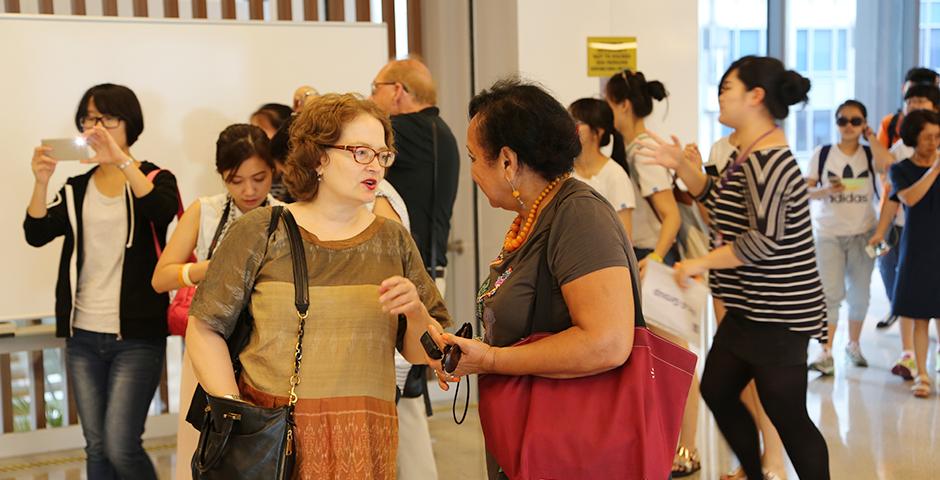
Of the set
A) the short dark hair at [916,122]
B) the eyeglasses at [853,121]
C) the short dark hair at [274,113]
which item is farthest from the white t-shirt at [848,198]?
the short dark hair at [274,113]

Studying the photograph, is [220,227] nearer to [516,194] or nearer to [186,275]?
[186,275]

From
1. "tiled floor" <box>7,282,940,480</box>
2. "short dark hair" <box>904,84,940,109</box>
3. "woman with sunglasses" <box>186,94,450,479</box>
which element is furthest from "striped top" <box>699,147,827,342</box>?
"short dark hair" <box>904,84,940,109</box>

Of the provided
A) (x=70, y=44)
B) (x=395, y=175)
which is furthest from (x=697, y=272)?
(x=70, y=44)

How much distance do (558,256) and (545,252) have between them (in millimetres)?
55

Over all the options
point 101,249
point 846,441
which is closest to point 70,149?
point 101,249

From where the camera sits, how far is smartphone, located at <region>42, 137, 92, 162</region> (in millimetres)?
3258

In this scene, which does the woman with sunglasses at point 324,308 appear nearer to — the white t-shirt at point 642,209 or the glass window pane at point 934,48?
the white t-shirt at point 642,209

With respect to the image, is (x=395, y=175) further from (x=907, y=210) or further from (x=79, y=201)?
(x=907, y=210)

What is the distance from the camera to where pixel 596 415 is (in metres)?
1.96

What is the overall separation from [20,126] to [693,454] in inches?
126

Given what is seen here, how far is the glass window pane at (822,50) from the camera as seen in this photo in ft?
26.0

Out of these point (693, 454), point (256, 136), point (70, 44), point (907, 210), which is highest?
point (70, 44)

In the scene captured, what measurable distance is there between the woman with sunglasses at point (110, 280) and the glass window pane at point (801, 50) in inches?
234

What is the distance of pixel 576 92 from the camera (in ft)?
16.8
